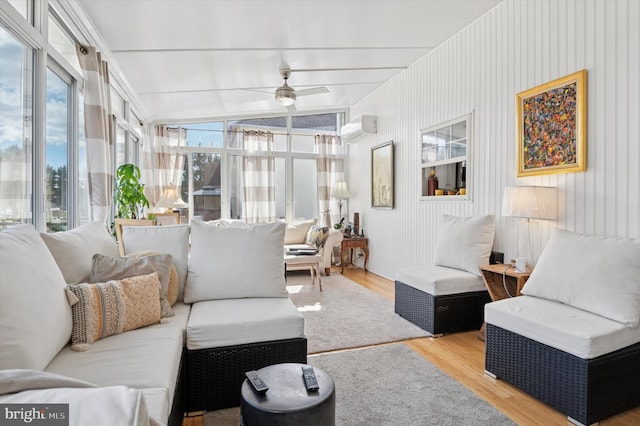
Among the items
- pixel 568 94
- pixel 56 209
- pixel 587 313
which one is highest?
pixel 568 94

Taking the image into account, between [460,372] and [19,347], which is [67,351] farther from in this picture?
[460,372]

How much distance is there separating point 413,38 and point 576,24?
5.50 ft

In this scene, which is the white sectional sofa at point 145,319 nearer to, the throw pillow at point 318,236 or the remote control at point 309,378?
the remote control at point 309,378

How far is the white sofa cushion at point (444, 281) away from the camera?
3131mm

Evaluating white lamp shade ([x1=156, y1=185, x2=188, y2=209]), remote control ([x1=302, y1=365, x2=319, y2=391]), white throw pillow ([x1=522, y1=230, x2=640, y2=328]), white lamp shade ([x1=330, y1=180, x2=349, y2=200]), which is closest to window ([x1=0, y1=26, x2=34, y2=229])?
remote control ([x1=302, y1=365, x2=319, y2=391])

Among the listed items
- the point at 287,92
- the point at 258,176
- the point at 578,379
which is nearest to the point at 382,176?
the point at 287,92

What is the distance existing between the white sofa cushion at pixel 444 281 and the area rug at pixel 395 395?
68cm

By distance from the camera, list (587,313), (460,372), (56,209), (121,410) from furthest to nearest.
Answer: (56,209) < (460,372) < (587,313) < (121,410)

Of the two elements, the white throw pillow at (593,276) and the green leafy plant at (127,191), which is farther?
the green leafy plant at (127,191)

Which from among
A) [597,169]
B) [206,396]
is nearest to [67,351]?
[206,396]

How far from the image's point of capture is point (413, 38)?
3.99 metres

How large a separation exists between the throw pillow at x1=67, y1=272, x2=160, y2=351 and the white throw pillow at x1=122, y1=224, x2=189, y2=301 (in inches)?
16.5

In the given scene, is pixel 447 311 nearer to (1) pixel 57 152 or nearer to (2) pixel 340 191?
(1) pixel 57 152

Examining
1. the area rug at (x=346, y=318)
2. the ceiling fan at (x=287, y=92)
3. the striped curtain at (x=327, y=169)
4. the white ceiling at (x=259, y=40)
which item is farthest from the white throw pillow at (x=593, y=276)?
the striped curtain at (x=327, y=169)
